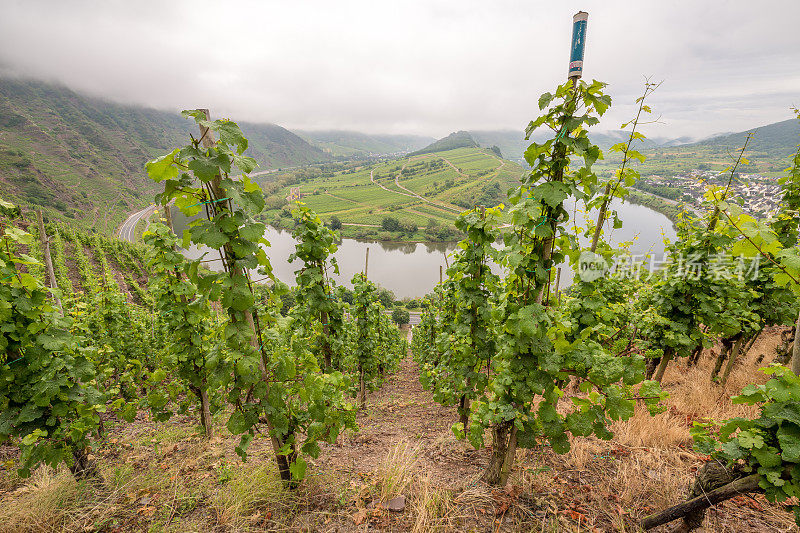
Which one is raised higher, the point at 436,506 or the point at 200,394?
the point at 436,506

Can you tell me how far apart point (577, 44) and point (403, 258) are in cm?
6386

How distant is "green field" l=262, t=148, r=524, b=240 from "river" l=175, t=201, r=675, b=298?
4.82 metres

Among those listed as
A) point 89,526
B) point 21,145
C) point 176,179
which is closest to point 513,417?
point 176,179

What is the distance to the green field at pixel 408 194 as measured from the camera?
79.6 meters

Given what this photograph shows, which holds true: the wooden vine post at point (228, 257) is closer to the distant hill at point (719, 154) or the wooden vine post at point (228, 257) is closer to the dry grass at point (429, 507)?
the dry grass at point (429, 507)

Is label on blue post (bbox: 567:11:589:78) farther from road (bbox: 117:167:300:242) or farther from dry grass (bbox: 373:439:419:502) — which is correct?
road (bbox: 117:167:300:242)

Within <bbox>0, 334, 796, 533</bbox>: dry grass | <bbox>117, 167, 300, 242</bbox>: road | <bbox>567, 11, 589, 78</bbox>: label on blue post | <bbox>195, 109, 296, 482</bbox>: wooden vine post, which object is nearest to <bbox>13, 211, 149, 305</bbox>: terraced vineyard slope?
<bbox>117, 167, 300, 242</bbox>: road

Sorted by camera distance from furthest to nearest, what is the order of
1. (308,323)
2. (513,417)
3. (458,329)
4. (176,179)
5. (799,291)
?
(308,323) → (458,329) → (513,417) → (176,179) → (799,291)

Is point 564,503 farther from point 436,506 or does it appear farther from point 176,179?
point 176,179

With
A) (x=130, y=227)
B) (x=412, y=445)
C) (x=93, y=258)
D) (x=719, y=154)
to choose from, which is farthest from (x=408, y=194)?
(x=412, y=445)

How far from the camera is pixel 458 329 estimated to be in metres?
4.87

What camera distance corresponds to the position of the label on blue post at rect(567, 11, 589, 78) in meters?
2.52

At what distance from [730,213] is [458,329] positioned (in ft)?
10.9

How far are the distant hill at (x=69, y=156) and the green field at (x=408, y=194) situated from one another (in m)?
38.6
